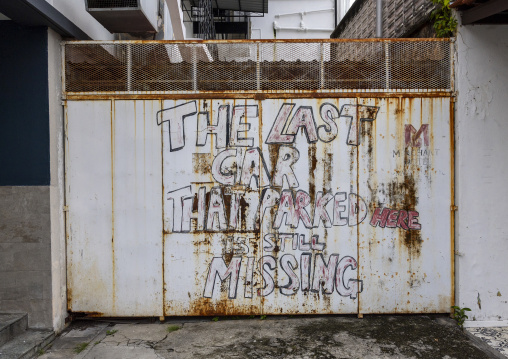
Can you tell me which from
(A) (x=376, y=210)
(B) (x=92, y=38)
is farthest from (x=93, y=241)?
(A) (x=376, y=210)

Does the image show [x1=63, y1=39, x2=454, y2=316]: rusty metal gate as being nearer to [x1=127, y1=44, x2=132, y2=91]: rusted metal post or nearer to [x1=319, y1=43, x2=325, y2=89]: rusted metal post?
[x1=127, y1=44, x2=132, y2=91]: rusted metal post

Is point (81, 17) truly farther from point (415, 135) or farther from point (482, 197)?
point (482, 197)

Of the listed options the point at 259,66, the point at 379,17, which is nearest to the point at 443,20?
the point at 379,17

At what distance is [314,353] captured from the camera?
4.00 m

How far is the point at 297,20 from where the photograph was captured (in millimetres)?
12641

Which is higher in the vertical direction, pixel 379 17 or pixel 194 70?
pixel 379 17

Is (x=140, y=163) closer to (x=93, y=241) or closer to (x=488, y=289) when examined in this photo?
(x=93, y=241)

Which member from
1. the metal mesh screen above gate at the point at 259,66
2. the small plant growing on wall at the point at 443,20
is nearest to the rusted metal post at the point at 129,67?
the metal mesh screen above gate at the point at 259,66

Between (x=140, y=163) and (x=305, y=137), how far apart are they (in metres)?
2.07

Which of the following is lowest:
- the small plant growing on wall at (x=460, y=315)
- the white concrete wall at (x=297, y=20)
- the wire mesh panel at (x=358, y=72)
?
the small plant growing on wall at (x=460, y=315)

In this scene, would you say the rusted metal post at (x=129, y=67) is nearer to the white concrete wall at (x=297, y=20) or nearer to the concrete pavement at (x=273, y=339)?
the concrete pavement at (x=273, y=339)

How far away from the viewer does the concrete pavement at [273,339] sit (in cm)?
402

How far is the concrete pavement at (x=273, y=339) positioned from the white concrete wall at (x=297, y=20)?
32.5ft

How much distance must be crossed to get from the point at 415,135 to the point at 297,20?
9150mm
